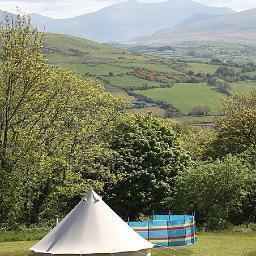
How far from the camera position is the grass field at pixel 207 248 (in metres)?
31.4

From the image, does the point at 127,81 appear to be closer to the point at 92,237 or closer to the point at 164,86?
the point at 164,86

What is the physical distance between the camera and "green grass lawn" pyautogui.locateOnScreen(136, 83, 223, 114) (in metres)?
146

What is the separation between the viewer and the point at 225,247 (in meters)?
34.2

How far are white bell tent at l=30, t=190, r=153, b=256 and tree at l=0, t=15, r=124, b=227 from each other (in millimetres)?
17333

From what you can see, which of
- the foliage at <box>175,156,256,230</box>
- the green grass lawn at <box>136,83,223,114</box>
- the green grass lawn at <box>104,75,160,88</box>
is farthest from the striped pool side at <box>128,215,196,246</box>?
the green grass lawn at <box>104,75,160,88</box>

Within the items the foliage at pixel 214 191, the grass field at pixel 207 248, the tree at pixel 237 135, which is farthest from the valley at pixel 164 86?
the grass field at pixel 207 248

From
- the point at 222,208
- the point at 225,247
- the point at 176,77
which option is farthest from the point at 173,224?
the point at 176,77

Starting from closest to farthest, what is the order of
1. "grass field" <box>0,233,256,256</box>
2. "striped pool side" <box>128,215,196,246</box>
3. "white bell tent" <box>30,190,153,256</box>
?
"white bell tent" <box>30,190,153,256</box> → "grass field" <box>0,233,256,256</box> → "striped pool side" <box>128,215,196,246</box>

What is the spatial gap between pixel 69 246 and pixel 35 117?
72.9 feet

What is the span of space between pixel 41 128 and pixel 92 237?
22.1 m

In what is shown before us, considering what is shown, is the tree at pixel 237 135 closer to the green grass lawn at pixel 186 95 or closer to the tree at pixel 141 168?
the tree at pixel 141 168

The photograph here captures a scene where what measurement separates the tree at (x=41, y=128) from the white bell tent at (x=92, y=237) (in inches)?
682

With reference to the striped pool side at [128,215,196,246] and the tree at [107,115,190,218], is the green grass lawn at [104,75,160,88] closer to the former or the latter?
the tree at [107,115,190,218]

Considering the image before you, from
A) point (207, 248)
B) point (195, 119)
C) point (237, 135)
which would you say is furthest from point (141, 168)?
point (195, 119)
